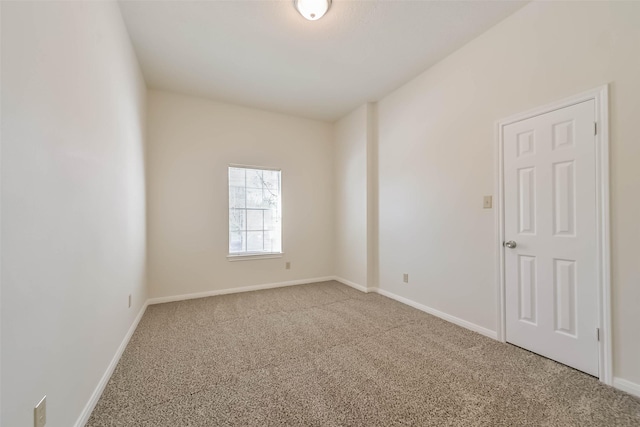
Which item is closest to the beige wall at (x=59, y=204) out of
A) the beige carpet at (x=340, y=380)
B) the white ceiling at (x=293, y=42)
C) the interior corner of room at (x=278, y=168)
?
the interior corner of room at (x=278, y=168)

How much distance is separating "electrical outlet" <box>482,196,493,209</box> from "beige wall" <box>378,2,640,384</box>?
0.26ft

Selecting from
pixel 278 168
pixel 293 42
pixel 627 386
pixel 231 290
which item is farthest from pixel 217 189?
pixel 627 386

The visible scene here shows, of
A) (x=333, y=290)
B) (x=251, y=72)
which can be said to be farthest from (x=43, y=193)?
(x=333, y=290)

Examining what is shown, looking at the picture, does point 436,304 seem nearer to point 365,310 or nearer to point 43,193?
point 365,310

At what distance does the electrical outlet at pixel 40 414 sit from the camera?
106 cm

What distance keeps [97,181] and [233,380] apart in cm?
161

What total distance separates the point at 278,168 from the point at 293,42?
6.60ft

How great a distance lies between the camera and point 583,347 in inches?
75.0

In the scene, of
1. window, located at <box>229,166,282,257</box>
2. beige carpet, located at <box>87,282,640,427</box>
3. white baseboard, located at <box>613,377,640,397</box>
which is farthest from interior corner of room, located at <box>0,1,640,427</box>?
beige carpet, located at <box>87,282,640,427</box>

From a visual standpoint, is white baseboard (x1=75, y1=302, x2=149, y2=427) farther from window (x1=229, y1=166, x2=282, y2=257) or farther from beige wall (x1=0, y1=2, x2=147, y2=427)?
window (x1=229, y1=166, x2=282, y2=257)

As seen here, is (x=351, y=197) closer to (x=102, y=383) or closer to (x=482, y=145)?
(x=482, y=145)

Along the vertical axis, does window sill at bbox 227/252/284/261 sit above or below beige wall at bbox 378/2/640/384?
below

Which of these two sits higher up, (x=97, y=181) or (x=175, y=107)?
(x=175, y=107)

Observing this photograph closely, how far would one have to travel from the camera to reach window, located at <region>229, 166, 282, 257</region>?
4.07 m
